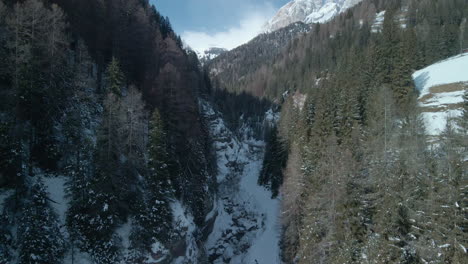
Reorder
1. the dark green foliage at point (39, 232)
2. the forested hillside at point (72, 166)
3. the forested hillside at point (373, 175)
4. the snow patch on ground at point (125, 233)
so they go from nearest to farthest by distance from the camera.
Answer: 1. the dark green foliage at point (39, 232)
2. the forested hillside at point (373, 175)
3. the forested hillside at point (72, 166)
4. the snow patch on ground at point (125, 233)

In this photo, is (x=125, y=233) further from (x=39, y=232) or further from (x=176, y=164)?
(x=176, y=164)

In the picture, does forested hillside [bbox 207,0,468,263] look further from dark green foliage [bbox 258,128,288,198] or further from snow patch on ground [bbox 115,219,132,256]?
snow patch on ground [bbox 115,219,132,256]

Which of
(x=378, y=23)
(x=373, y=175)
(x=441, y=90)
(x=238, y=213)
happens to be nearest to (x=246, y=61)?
(x=378, y=23)

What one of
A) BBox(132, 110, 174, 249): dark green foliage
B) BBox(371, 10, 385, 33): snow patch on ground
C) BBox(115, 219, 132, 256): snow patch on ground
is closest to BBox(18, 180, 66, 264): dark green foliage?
BBox(115, 219, 132, 256): snow patch on ground

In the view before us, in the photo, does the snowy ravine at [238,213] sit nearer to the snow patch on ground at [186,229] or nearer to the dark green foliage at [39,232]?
the snow patch on ground at [186,229]

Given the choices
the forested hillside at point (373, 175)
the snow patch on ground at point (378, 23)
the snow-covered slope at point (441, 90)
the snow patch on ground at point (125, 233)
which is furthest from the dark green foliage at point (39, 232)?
the snow patch on ground at point (378, 23)
